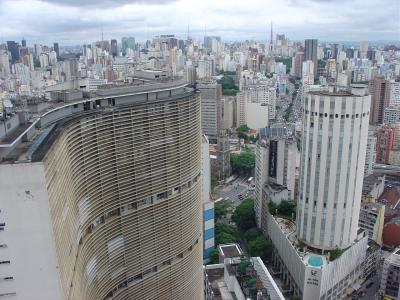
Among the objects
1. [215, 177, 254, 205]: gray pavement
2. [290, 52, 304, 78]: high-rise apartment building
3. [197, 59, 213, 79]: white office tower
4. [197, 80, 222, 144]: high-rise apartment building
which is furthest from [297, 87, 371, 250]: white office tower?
[290, 52, 304, 78]: high-rise apartment building

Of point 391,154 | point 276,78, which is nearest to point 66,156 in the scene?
point 391,154

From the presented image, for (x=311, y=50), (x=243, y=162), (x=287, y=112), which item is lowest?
(x=243, y=162)

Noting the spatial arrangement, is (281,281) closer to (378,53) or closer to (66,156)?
(66,156)

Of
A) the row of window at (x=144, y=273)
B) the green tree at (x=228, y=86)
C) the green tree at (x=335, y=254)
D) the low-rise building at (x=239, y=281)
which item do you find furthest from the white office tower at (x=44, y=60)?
the row of window at (x=144, y=273)

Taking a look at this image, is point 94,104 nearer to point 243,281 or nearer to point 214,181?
point 243,281

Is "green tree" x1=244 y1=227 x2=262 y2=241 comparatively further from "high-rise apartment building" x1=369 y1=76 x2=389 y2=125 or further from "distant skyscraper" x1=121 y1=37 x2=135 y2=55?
"distant skyscraper" x1=121 y1=37 x2=135 y2=55

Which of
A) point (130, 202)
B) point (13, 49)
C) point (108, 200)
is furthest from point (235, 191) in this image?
point (13, 49)

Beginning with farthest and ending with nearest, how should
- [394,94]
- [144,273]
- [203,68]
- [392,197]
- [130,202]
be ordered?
[203,68] → [394,94] → [392,197] → [144,273] → [130,202]

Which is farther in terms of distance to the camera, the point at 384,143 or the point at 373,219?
the point at 384,143
